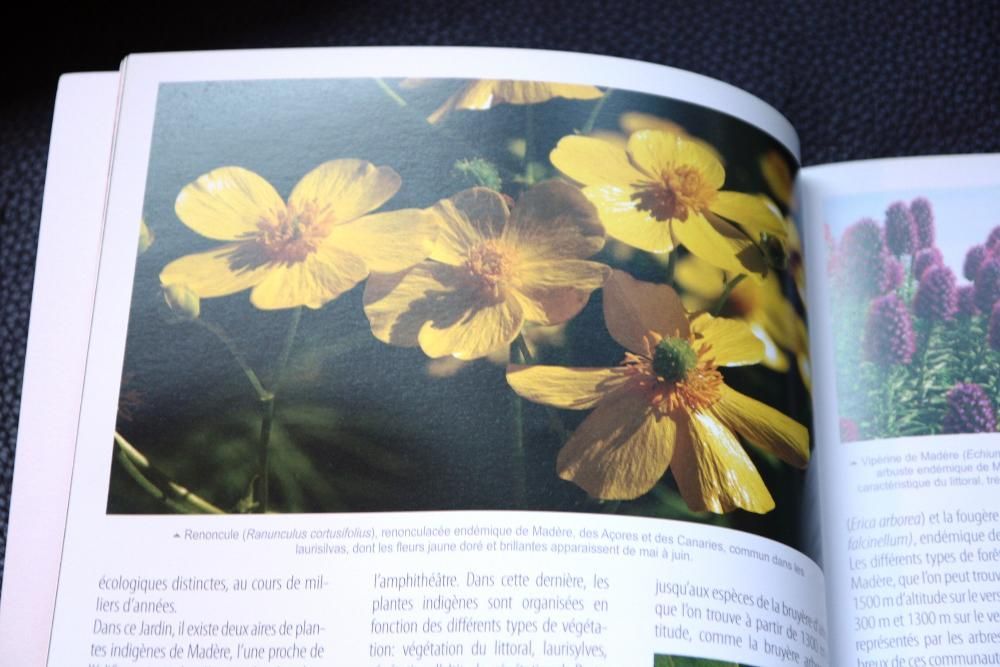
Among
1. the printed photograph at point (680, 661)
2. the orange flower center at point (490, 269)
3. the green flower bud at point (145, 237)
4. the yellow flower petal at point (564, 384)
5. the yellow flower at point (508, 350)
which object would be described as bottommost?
the printed photograph at point (680, 661)

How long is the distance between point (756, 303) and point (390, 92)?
15cm

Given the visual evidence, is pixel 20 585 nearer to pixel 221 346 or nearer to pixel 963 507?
pixel 221 346

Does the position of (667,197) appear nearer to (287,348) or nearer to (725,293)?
(725,293)

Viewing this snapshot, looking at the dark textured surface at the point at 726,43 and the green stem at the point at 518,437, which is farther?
the dark textured surface at the point at 726,43

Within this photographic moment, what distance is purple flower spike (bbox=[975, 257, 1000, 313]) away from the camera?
403mm

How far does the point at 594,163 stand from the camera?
1.27 ft

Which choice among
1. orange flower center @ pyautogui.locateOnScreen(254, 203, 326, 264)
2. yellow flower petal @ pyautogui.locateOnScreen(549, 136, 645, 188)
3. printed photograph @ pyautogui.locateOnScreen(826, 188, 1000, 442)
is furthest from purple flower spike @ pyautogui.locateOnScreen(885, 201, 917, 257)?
orange flower center @ pyautogui.locateOnScreen(254, 203, 326, 264)

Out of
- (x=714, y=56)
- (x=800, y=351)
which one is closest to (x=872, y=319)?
(x=800, y=351)

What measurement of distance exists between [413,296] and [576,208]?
65mm

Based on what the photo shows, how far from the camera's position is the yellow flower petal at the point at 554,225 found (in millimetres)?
375

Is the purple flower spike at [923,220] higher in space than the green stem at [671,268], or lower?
higher

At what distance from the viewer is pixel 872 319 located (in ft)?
1.32

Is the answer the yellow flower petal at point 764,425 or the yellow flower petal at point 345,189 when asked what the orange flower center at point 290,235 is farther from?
the yellow flower petal at point 764,425

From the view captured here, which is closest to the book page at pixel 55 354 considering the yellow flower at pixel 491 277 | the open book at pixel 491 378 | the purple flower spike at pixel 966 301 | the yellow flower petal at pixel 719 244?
the open book at pixel 491 378
